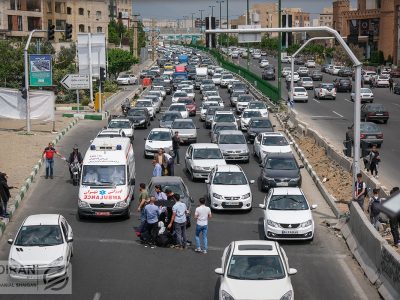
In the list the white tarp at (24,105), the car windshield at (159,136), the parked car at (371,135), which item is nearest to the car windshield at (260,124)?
the parked car at (371,135)

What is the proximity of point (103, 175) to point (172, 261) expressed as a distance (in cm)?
590

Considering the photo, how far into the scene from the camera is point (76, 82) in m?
51.6

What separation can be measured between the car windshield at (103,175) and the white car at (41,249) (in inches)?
186

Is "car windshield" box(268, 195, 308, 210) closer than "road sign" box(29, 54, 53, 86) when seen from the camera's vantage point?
Yes

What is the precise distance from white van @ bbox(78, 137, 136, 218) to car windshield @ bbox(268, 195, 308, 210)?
462 centimetres

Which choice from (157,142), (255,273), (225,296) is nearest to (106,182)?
(255,273)

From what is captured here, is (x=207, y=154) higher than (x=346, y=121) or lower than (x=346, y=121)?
higher

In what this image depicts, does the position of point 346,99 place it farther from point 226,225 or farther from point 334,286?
point 334,286

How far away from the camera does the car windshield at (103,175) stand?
2220 centimetres

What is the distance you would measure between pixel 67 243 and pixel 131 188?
656 cm

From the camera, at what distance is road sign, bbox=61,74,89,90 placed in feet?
168

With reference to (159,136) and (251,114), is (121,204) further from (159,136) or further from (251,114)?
(251,114)

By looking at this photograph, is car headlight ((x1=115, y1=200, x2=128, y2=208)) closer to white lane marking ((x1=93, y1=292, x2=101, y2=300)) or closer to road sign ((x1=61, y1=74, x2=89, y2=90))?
white lane marking ((x1=93, y1=292, x2=101, y2=300))

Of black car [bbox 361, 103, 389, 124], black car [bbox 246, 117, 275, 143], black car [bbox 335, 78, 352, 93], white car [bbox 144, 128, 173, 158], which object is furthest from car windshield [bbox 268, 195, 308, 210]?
black car [bbox 335, 78, 352, 93]
